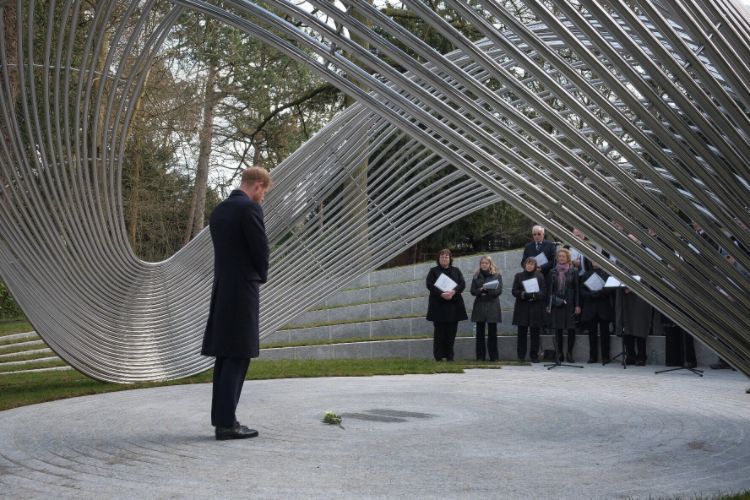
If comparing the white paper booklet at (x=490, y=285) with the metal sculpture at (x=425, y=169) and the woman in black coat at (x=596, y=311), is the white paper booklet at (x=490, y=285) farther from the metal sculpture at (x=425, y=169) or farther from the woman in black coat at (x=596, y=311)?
the metal sculpture at (x=425, y=169)

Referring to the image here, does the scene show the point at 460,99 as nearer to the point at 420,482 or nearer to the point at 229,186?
the point at 420,482

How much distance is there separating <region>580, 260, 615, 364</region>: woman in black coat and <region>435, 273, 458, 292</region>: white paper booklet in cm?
212

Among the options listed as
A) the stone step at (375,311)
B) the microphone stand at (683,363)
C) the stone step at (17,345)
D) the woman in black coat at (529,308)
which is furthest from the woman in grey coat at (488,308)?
the stone step at (17,345)

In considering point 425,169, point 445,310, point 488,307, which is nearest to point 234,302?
point 425,169

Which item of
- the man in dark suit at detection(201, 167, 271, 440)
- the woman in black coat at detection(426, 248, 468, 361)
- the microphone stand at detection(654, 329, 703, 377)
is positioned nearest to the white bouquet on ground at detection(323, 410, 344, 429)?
the man in dark suit at detection(201, 167, 271, 440)

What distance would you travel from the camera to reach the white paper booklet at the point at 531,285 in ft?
46.6

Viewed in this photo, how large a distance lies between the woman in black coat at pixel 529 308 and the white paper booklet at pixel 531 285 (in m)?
0.04

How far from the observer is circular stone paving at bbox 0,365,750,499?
5.17 metres

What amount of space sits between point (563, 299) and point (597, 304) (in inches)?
21.1

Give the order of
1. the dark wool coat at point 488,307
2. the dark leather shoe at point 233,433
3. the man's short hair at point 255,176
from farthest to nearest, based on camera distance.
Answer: the dark wool coat at point 488,307, the man's short hair at point 255,176, the dark leather shoe at point 233,433

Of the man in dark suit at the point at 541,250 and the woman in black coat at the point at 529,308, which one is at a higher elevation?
the man in dark suit at the point at 541,250

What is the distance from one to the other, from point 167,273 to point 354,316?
7246mm

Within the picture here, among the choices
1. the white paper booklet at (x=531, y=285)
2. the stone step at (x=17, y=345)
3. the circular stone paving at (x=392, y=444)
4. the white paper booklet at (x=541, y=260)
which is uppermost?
the white paper booklet at (x=541, y=260)

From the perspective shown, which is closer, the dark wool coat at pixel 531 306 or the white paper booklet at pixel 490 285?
the dark wool coat at pixel 531 306
